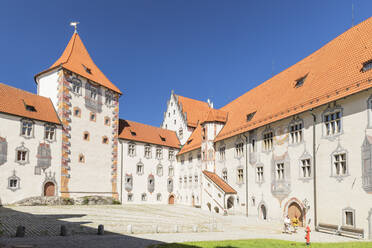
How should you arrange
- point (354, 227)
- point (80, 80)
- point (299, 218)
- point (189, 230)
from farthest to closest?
point (80, 80)
point (299, 218)
point (189, 230)
point (354, 227)

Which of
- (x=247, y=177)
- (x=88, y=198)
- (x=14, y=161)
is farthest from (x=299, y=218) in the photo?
(x=14, y=161)

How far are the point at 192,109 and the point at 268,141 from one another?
2567 cm

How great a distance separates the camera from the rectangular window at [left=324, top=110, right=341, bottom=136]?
63.8 feet

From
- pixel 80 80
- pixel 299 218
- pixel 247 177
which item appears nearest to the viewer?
pixel 299 218

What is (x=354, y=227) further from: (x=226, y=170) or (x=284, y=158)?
(x=226, y=170)

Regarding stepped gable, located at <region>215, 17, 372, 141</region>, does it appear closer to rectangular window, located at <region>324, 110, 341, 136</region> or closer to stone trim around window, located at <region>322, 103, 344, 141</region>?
stone trim around window, located at <region>322, 103, 344, 141</region>

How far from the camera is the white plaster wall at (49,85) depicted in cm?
3412

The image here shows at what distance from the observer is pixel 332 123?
19.9m

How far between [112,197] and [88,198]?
4.06 m

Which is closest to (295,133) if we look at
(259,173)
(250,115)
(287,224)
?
(259,173)

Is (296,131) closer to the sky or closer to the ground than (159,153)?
closer to the sky

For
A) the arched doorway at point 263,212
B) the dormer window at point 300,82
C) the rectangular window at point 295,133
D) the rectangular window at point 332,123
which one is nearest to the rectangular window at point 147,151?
the arched doorway at point 263,212

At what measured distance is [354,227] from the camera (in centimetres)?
1748

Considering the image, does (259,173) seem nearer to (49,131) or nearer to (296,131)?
(296,131)
